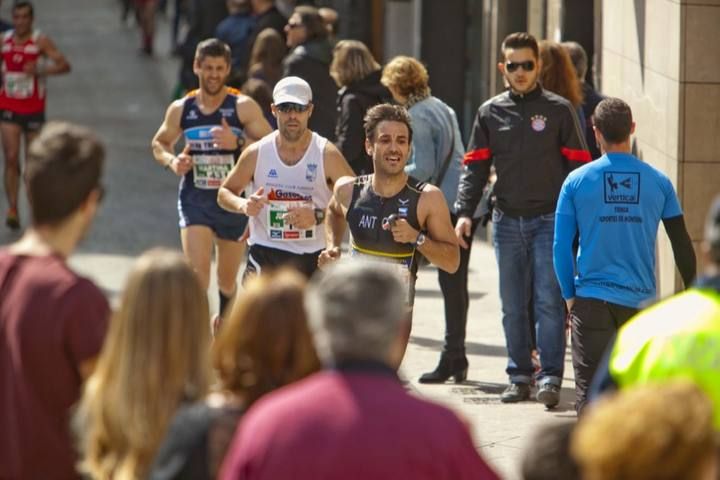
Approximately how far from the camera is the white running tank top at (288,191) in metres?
9.84

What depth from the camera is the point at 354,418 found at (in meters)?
4.19

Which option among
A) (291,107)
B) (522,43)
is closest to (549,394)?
(522,43)

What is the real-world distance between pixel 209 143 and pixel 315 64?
7.11 ft

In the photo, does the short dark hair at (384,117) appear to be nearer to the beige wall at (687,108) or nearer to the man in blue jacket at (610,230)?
the man in blue jacket at (610,230)

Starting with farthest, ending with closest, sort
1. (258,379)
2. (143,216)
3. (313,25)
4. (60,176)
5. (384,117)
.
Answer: (143,216) < (313,25) < (384,117) < (60,176) < (258,379)

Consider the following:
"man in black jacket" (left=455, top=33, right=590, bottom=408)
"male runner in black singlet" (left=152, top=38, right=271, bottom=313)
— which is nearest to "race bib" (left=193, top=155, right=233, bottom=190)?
"male runner in black singlet" (left=152, top=38, right=271, bottom=313)

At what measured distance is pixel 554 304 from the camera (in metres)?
10.0

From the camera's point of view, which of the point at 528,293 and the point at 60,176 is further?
the point at 528,293

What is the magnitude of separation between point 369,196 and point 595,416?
17.2 ft

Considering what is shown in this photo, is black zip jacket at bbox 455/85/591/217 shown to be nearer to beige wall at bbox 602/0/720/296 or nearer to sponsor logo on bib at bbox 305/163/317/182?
sponsor logo on bib at bbox 305/163/317/182

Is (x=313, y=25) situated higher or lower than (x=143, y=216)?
higher

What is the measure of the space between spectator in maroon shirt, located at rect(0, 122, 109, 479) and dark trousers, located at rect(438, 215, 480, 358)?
5.61 metres

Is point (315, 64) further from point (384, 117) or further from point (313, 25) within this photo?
point (384, 117)

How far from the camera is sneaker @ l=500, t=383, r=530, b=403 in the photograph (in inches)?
399
